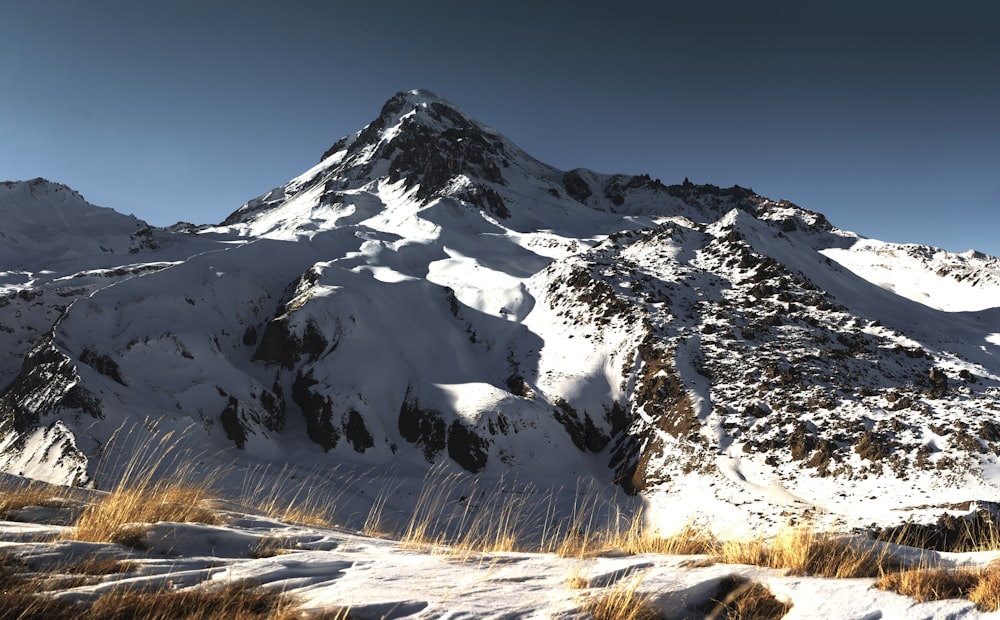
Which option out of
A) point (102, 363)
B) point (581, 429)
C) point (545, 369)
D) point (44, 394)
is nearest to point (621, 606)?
point (581, 429)

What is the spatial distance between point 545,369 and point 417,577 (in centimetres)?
3072

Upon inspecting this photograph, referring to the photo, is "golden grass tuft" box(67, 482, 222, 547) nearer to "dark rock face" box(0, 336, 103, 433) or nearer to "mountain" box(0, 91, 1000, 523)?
"mountain" box(0, 91, 1000, 523)

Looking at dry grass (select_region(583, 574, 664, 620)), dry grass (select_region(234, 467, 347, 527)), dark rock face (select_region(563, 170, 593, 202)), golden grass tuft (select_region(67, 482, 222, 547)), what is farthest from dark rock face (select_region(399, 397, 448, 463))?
dark rock face (select_region(563, 170, 593, 202))

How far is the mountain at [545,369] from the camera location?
69.3 ft

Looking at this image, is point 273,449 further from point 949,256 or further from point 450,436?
point 949,256

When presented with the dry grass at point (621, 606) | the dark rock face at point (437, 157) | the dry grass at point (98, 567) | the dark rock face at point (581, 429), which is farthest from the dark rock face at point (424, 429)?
the dark rock face at point (437, 157)

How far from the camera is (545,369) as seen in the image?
33.1m

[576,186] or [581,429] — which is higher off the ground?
[576,186]

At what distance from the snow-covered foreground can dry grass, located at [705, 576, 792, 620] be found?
0.10 feet

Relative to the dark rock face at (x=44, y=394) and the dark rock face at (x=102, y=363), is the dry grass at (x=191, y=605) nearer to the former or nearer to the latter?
Answer: the dark rock face at (x=44, y=394)

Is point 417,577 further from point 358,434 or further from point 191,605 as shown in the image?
point 358,434

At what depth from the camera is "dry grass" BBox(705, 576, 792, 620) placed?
2551 mm

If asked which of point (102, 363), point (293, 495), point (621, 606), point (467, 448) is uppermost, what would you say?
point (621, 606)

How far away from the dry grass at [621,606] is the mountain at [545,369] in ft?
29.6
